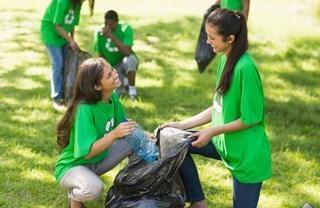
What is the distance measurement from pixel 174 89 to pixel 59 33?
4.67 feet

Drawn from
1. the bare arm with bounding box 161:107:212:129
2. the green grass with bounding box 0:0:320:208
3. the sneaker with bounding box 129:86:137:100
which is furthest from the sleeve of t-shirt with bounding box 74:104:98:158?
the sneaker with bounding box 129:86:137:100

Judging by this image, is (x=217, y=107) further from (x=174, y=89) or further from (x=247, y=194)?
(x=174, y=89)

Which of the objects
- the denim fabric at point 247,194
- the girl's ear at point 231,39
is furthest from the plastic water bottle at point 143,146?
the girl's ear at point 231,39

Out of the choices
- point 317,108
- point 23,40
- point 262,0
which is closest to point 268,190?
point 317,108

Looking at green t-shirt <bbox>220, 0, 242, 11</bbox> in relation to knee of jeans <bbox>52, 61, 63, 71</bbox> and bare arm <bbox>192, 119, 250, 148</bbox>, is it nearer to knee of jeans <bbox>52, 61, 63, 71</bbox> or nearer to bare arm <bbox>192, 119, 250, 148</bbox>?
knee of jeans <bbox>52, 61, 63, 71</bbox>

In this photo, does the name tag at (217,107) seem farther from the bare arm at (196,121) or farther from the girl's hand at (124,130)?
the girl's hand at (124,130)

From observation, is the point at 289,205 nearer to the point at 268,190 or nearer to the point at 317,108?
the point at 268,190

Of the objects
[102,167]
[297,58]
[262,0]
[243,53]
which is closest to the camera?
[243,53]

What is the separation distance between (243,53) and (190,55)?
452 cm

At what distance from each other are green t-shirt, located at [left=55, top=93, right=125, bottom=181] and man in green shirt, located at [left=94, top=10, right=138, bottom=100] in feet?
7.34

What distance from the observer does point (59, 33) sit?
5.50 metres

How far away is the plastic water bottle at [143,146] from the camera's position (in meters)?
3.42

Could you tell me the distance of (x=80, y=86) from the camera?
3404 mm

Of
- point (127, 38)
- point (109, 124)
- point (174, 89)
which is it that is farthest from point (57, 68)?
point (109, 124)
